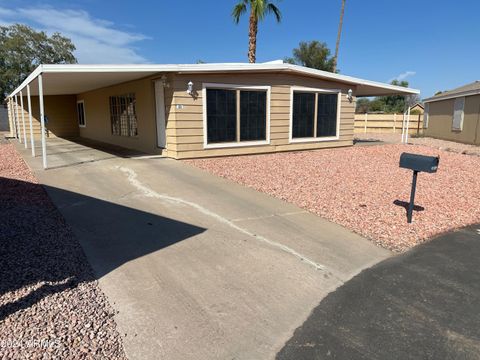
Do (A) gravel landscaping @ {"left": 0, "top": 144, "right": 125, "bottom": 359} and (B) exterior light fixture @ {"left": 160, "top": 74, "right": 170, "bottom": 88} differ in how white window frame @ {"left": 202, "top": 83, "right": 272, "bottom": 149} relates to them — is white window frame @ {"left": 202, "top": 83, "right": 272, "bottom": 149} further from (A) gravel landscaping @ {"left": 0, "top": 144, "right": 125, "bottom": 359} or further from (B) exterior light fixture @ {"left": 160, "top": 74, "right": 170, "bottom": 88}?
(A) gravel landscaping @ {"left": 0, "top": 144, "right": 125, "bottom": 359}

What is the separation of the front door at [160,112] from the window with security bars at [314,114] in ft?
14.4

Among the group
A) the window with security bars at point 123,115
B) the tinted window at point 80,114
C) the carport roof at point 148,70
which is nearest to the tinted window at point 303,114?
the carport roof at point 148,70

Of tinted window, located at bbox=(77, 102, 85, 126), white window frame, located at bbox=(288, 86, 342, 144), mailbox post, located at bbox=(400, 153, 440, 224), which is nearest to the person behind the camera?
A: mailbox post, located at bbox=(400, 153, 440, 224)

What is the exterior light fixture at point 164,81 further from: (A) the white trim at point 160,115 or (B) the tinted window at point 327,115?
(B) the tinted window at point 327,115

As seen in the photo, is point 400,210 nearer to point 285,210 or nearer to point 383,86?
point 285,210

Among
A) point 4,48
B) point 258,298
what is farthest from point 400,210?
point 4,48

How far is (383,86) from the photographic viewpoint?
14516mm

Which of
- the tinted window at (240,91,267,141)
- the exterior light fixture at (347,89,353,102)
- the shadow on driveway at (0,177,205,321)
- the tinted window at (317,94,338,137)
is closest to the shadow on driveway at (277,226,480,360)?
the shadow on driveway at (0,177,205,321)

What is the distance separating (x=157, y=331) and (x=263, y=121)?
31.6 ft

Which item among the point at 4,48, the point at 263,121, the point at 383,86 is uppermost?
the point at 4,48

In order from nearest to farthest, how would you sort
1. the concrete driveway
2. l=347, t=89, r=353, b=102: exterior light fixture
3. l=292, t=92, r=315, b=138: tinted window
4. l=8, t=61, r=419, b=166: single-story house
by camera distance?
the concrete driveway < l=8, t=61, r=419, b=166: single-story house < l=292, t=92, r=315, b=138: tinted window < l=347, t=89, r=353, b=102: exterior light fixture

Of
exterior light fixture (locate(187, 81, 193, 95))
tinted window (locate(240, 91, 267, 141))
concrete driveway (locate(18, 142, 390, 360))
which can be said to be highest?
exterior light fixture (locate(187, 81, 193, 95))

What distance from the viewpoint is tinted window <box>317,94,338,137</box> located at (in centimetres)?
1323

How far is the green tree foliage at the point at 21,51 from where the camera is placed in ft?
122
